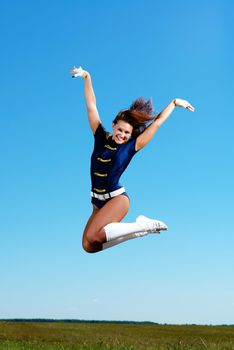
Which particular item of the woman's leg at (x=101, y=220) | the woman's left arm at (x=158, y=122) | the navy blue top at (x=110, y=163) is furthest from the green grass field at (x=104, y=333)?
the woman's left arm at (x=158, y=122)

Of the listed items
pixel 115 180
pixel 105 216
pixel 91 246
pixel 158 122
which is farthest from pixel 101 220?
pixel 158 122

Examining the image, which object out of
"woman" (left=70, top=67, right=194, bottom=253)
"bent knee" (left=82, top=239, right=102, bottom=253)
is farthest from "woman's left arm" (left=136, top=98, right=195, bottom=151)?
"bent knee" (left=82, top=239, right=102, bottom=253)

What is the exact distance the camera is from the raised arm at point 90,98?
35.6 ft

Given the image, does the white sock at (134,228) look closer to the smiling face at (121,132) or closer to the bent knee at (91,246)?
the bent knee at (91,246)

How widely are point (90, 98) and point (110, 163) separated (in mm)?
1536

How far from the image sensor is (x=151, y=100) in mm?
10883

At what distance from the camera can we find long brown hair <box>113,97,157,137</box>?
10.5m

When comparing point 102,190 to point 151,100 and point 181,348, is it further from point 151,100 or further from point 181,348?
point 181,348

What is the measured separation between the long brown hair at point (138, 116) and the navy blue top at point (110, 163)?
311 mm

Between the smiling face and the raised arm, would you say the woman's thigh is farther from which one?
the raised arm

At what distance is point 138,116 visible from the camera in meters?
10.5

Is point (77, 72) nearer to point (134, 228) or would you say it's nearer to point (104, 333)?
point (134, 228)

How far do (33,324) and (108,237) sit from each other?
30.9 m

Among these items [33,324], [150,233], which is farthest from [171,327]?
[150,233]
